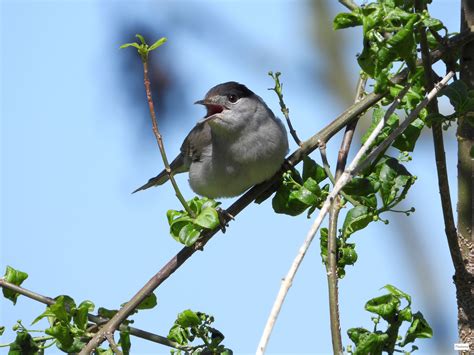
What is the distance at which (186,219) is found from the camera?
293 cm

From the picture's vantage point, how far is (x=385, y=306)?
2465 mm

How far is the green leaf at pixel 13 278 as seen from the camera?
118 inches

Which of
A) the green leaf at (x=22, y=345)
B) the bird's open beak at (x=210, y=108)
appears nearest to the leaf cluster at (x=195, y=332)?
the green leaf at (x=22, y=345)

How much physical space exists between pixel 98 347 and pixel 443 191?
4.37 ft

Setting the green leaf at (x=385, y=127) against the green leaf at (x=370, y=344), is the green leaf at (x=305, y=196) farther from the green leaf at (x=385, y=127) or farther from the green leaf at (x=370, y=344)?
the green leaf at (x=370, y=344)

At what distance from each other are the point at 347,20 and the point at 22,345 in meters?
1.65

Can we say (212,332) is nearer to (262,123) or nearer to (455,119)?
(455,119)

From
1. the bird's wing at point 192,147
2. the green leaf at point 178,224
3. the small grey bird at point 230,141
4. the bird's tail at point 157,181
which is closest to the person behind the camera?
the green leaf at point 178,224

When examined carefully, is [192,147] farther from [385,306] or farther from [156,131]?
[385,306]

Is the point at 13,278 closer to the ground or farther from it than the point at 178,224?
closer to the ground

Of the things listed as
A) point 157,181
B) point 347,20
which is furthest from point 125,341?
point 157,181

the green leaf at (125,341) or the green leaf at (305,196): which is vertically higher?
the green leaf at (305,196)

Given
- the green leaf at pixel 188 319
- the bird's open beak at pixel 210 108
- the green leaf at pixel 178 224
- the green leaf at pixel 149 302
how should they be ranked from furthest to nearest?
the bird's open beak at pixel 210 108 < the green leaf at pixel 149 302 < the green leaf at pixel 178 224 < the green leaf at pixel 188 319

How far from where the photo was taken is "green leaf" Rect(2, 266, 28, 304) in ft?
9.84
